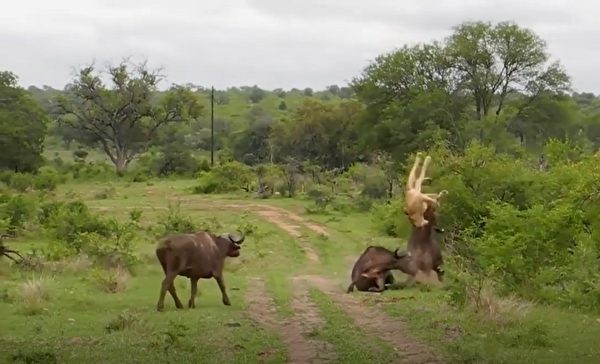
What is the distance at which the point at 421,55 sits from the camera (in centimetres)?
4794

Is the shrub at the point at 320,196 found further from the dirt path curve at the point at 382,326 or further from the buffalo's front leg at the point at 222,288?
the buffalo's front leg at the point at 222,288

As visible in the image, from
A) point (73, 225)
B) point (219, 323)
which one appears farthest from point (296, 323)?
point (73, 225)

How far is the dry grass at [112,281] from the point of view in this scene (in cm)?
1784

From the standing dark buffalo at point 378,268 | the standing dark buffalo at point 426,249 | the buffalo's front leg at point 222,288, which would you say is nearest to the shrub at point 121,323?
the buffalo's front leg at point 222,288

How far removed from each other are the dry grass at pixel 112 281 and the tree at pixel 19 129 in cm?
4029

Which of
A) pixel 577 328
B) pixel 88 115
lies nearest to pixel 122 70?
pixel 88 115

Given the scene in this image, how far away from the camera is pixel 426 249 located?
1925 centimetres

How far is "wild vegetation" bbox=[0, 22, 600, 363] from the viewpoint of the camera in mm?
12281

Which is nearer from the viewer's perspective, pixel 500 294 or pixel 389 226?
pixel 500 294

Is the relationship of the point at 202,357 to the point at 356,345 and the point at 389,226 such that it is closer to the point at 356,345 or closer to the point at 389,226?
the point at 356,345

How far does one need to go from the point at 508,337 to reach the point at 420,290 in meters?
6.52

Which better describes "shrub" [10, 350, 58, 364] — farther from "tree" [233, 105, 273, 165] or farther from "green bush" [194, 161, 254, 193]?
"tree" [233, 105, 273, 165]

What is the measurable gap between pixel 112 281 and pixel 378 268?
18.3 ft

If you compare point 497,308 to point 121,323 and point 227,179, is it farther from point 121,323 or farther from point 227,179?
point 227,179
